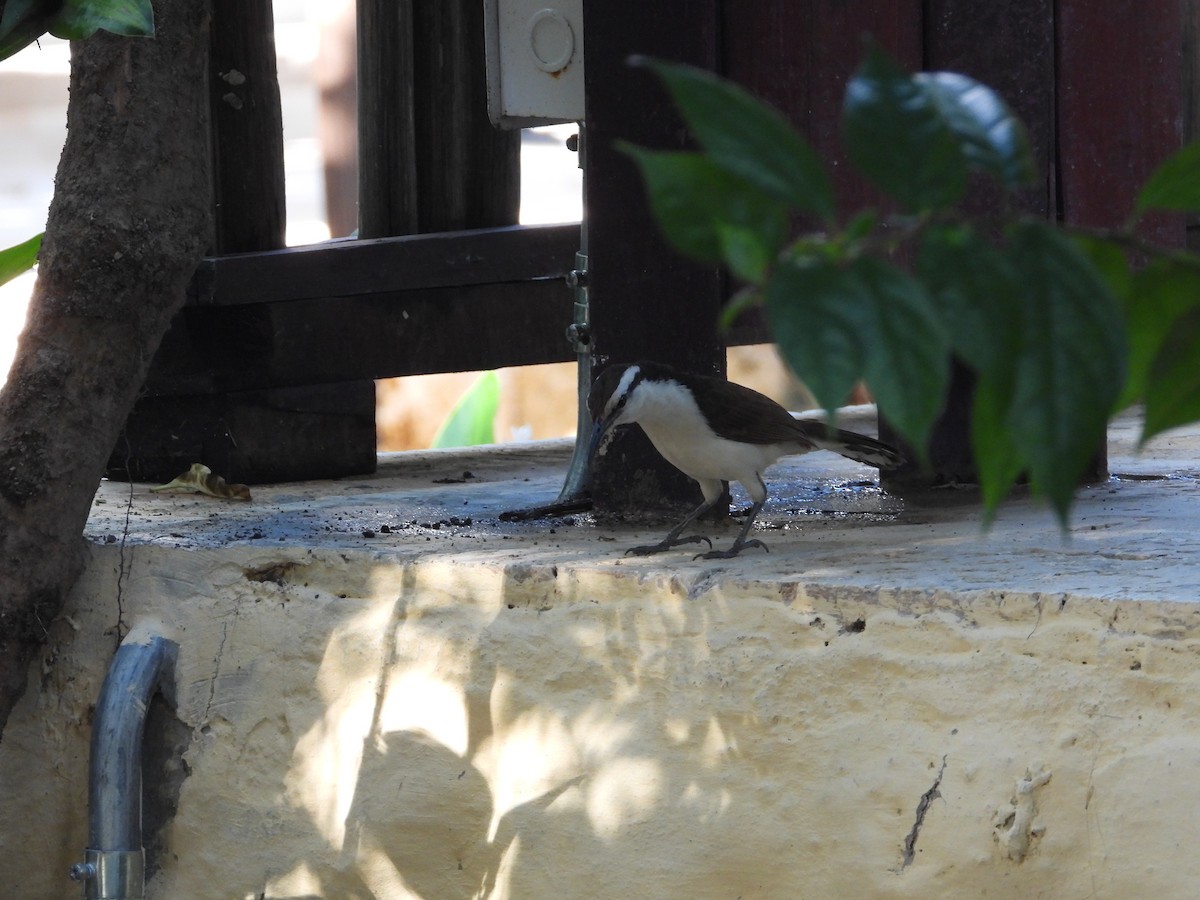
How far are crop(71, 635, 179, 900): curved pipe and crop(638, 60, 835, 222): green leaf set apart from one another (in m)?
3.10

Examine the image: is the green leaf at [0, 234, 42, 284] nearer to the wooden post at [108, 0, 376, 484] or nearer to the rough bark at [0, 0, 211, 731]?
the rough bark at [0, 0, 211, 731]

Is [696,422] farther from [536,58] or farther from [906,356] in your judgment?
[906,356]

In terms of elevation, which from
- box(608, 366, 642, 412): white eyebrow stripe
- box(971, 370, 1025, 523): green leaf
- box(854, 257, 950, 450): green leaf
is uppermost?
box(854, 257, 950, 450): green leaf

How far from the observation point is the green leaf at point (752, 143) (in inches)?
23.6

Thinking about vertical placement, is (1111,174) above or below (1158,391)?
above

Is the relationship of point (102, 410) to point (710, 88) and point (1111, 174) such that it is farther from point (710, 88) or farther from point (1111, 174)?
point (710, 88)

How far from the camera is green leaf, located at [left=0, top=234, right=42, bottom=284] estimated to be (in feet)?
10.6

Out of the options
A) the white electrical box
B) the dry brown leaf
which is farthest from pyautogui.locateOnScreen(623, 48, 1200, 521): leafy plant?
the dry brown leaf

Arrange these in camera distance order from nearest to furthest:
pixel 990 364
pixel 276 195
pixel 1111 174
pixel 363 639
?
1. pixel 990 364
2. pixel 363 639
3. pixel 1111 174
4. pixel 276 195

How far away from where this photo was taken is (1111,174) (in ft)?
13.6

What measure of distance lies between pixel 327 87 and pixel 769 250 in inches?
494

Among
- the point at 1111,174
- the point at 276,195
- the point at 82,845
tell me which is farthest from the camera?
the point at 276,195

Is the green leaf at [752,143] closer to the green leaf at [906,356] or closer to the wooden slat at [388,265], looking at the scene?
the green leaf at [906,356]

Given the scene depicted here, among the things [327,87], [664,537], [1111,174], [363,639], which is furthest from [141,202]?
[327,87]
